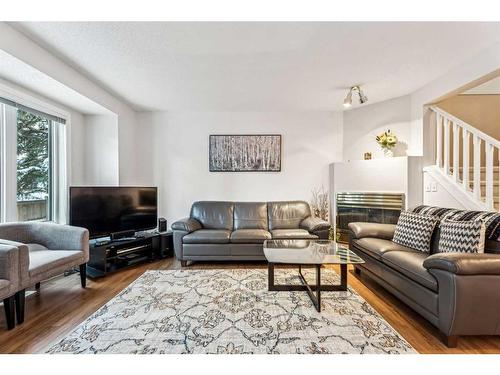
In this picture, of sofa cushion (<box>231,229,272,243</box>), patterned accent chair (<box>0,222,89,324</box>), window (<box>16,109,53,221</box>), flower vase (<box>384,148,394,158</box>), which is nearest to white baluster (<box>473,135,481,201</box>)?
flower vase (<box>384,148,394,158</box>)

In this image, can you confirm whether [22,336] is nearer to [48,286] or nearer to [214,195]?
[48,286]

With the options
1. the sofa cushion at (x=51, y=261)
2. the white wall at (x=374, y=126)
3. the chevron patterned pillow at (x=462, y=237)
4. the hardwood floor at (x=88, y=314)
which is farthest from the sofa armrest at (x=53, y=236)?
the white wall at (x=374, y=126)

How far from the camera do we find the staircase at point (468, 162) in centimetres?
269

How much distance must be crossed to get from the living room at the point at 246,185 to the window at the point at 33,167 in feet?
0.08

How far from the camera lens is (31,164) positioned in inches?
120

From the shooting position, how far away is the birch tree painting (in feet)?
14.5

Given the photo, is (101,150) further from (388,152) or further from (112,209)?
(388,152)

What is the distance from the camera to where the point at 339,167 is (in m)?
4.22

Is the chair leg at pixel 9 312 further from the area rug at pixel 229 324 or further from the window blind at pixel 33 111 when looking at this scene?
the window blind at pixel 33 111

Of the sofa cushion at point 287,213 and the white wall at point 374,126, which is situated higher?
the white wall at point 374,126

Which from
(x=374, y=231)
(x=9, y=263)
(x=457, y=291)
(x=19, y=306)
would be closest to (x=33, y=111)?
(x=9, y=263)

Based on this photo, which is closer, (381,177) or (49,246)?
(49,246)

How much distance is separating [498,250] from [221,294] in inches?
94.9

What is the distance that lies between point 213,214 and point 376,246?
8.11 feet
